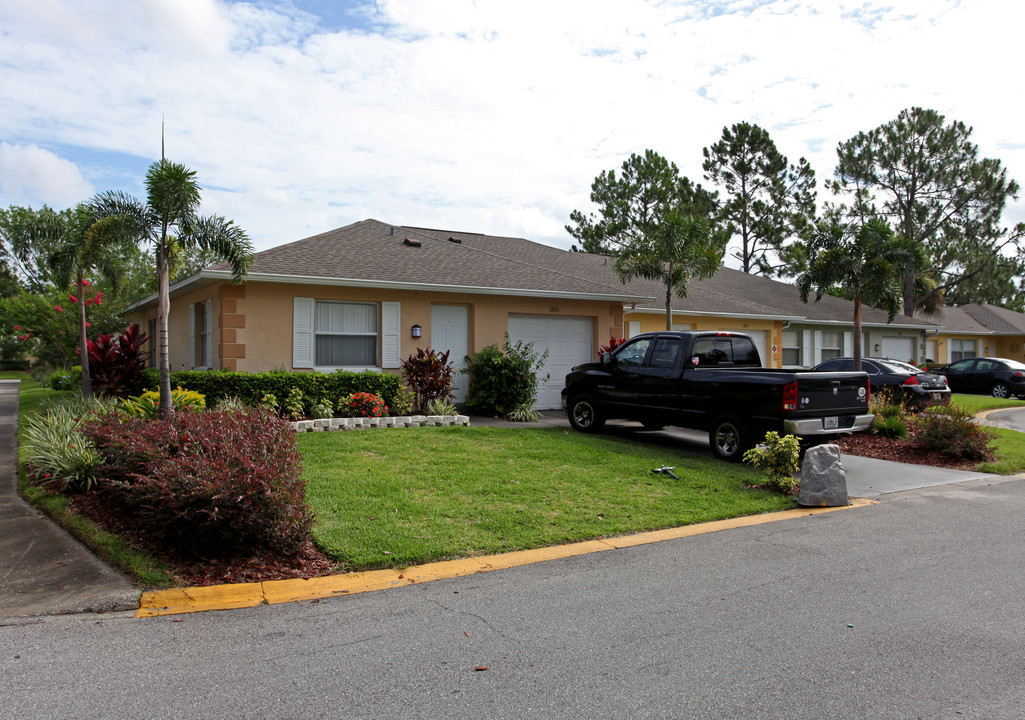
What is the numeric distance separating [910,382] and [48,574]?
56.3 ft

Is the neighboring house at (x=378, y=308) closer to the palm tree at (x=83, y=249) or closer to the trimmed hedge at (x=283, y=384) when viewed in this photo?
the trimmed hedge at (x=283, y=384)

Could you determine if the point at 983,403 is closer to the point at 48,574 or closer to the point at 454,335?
the point at 454,335

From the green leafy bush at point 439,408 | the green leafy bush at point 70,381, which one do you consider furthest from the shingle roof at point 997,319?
the green leafy bush at point 70,381

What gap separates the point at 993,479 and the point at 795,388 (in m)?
3.56

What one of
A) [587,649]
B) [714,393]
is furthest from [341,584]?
[714,393]

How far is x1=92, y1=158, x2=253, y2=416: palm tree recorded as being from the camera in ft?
34.0

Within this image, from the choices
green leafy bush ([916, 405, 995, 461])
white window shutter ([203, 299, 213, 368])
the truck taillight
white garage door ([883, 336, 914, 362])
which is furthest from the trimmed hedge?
white garage door ([883, 336, 914, 362])

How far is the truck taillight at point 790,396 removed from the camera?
9430mm

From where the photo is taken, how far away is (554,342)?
16.9 metres

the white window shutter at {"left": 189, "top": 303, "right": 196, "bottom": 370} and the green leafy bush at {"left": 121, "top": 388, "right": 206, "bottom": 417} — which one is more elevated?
the white window shutter at {"left": 189, "top": 303, "right": 196, "bottom": 370}

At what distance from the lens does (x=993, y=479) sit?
10242 millimetres

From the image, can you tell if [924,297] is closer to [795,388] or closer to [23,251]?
[795,388]

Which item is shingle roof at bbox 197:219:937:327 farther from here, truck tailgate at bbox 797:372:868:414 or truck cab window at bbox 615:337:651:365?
truck tailgate at bbox 797:372:868:414

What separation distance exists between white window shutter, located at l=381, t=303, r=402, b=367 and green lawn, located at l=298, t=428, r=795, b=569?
3554mm
